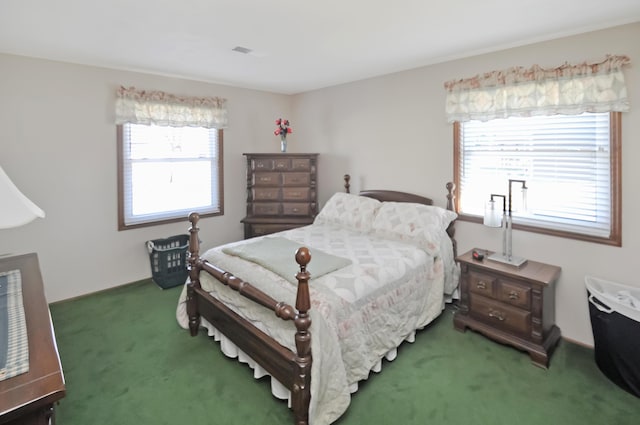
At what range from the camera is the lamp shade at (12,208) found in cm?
124

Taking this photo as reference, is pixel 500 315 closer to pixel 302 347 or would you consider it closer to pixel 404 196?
pixel 404 196

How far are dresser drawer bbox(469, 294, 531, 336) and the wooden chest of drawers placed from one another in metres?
2.19

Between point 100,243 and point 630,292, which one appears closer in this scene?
point 630,292

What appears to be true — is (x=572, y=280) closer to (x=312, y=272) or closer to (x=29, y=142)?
(x=312, y=272)

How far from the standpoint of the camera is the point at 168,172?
4090mm

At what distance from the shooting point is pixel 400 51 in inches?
121

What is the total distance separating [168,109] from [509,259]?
3.72m

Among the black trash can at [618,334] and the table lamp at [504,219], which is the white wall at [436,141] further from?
the black trash can at [618,334]

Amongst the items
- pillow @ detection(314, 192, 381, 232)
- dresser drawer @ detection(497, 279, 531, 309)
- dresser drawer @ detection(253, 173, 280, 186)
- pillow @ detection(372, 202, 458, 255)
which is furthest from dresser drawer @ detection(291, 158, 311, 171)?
dresser drawer @ detection(497, 279, 531, 309)

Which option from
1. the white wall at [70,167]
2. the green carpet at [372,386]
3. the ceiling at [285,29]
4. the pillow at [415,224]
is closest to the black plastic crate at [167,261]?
the white wall at [70,167]

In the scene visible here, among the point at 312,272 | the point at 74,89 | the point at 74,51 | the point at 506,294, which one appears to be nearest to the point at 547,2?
the point at 506,294

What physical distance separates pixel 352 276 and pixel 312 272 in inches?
10.6

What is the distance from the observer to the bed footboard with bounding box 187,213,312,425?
5.99 feet

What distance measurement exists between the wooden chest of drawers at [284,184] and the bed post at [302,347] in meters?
2.54
